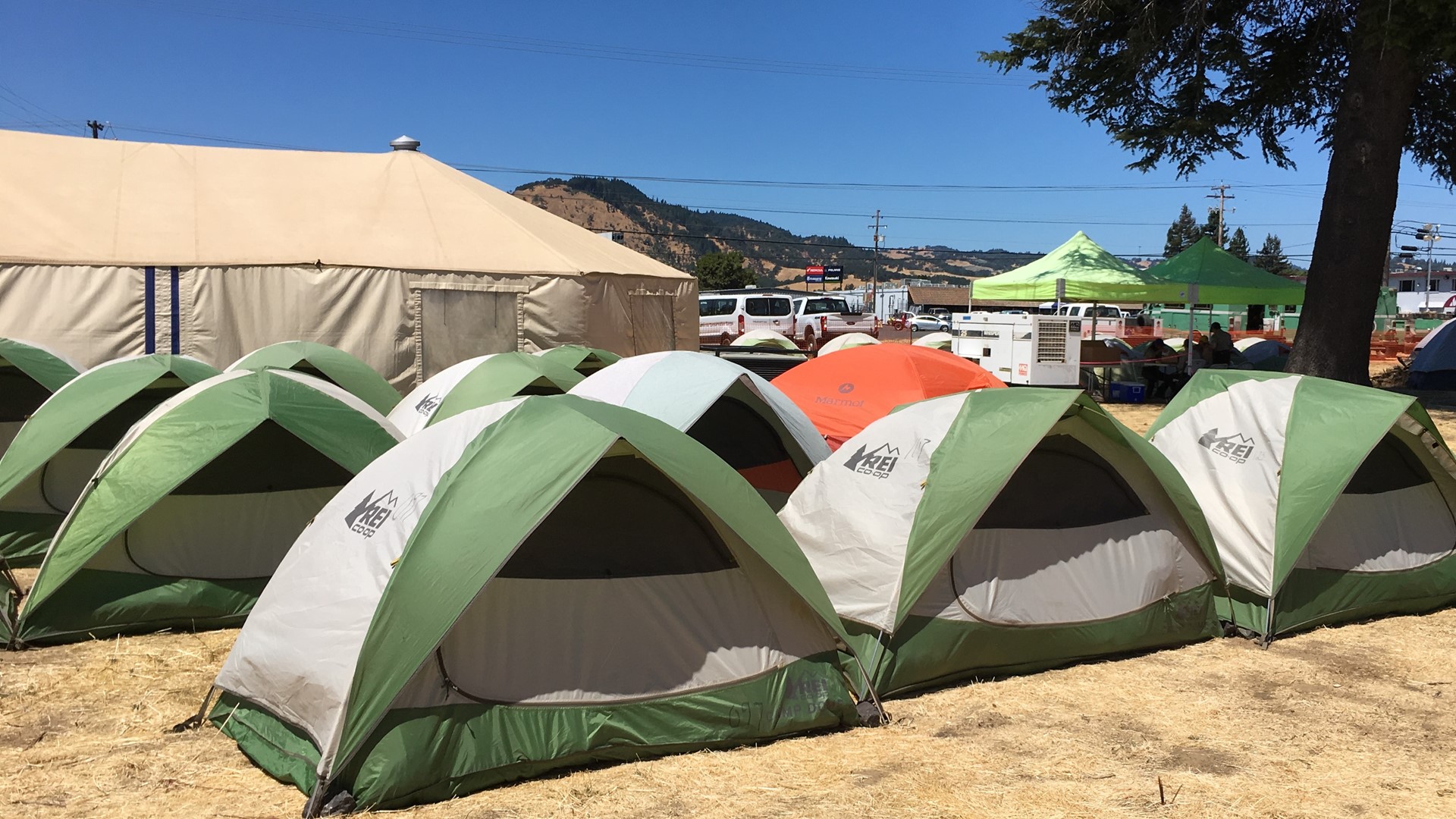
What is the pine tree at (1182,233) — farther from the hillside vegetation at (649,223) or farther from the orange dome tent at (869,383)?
the orange dome tent at (869,383)

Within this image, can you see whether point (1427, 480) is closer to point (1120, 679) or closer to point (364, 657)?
point (1120, 679)

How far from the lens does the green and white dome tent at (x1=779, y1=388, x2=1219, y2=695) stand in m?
5.55

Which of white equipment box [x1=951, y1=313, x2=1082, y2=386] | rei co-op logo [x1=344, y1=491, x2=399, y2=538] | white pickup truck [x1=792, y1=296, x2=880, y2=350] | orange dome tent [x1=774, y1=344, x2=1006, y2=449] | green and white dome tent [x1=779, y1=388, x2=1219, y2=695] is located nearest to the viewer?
rei co-op logo [x1=344, y1=491, x2=399, y2=538]

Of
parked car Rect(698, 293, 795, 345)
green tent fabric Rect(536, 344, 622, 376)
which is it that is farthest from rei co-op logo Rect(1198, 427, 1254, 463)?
parked car Rect(698, 293, 795, 345)

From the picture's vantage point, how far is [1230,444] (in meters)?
7.12

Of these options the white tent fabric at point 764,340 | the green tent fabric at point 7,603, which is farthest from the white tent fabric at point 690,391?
the white tent fabric at point 764,340

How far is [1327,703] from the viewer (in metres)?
5.40

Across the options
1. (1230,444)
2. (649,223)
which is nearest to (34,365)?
(1230,444)

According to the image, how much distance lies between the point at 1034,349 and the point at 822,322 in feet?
45.4

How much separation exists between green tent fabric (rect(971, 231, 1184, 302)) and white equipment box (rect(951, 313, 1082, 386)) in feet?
7.19

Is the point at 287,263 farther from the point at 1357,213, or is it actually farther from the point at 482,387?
the point at 1357,213

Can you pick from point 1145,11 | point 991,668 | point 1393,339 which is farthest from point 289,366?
point 1393,339

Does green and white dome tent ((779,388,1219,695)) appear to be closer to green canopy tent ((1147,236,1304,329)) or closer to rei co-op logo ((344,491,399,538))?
rei co-op logo ((344,491,399,538))

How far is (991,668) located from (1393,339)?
33.2m
